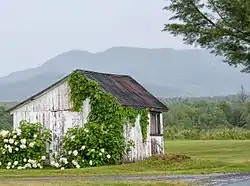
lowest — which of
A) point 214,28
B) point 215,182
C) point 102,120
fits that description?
point 215,182

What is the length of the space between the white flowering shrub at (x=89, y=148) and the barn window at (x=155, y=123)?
4629mm

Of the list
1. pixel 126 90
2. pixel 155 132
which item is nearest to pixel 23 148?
pixel 126 90

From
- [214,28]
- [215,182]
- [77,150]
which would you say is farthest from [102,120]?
[215,182]

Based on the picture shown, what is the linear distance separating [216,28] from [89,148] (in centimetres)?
822

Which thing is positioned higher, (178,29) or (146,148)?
(178,29)

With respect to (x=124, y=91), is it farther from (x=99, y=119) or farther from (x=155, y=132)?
(x=155, y=132)

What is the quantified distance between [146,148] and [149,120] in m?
1.49

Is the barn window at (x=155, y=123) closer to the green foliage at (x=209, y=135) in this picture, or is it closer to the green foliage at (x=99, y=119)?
the green foliage at (x=99, y=119)

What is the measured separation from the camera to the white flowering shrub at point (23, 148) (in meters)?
33.7

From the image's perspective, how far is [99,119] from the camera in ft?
→ 113

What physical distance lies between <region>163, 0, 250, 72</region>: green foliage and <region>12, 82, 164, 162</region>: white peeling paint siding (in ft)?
19.6

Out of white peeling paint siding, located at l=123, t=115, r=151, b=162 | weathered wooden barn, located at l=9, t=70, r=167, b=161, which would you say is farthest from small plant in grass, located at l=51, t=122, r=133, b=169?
white peeling paint siding, located at l=123, t=115, r=151, b=162

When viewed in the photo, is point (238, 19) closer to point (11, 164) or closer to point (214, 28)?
point (214, 28)

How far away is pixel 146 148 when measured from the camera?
122 feet
